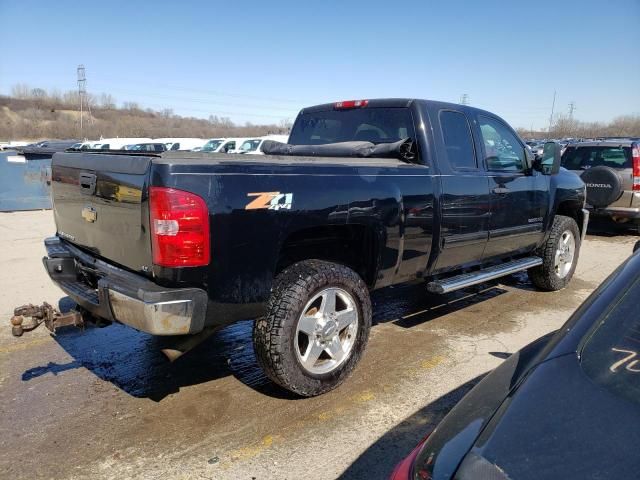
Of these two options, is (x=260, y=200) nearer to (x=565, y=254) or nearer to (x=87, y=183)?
(x=87, y=183)

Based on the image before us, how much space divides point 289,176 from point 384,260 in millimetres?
1077

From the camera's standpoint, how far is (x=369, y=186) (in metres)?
3.54

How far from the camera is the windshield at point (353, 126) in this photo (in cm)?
443

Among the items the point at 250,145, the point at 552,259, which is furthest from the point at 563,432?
the point at 250,145

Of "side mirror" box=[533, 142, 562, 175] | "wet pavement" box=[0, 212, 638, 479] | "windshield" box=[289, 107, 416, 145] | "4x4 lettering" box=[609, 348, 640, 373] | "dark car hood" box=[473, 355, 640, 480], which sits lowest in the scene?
"wet pavement" box=[0, 212, 638, 479]

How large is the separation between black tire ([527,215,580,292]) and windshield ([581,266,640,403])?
4.29 meters

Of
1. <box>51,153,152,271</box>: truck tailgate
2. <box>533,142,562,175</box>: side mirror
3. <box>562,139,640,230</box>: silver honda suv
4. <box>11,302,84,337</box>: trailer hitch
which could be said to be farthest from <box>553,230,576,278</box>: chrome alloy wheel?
<box>11,302,84,337</box>: trailer hitch

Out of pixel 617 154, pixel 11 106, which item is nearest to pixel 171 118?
pixel 11 106

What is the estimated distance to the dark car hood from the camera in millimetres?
1277

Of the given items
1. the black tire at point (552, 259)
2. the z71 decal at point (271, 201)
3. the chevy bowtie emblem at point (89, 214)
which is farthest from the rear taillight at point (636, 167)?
the chevy bowtie emblem at point (89, 214)

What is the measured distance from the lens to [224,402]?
3408mm

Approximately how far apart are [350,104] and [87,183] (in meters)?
2.61

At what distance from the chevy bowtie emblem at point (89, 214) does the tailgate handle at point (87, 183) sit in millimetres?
107

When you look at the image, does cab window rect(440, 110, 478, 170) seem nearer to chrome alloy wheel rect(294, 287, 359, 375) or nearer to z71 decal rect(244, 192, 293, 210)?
chrome alloy wheel rect(294, 287, 359, 375)
